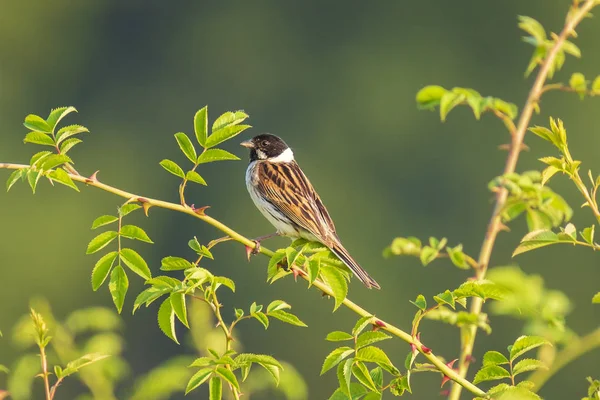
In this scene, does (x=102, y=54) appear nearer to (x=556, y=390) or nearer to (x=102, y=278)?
(x=556, y=390)

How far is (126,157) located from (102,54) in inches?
425

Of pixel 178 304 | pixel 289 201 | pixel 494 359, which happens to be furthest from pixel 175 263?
pixel 289 201

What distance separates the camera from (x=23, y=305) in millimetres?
31938

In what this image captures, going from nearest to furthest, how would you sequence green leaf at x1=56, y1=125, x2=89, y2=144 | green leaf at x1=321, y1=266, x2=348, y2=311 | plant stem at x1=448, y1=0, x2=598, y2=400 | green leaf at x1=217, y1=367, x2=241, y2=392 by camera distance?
green leaf at x1=217, y1=367, x2=241, y2=392, green leaf at x1=321, y1=266, x2=348, y2=311, green leaf at x1=56, y1=125, x2=89, y2=144, plant stem at x1=448, y1=0, x2=598, y2=400

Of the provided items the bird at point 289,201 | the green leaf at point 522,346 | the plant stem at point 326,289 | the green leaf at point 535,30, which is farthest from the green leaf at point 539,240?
the bird at point 289,201

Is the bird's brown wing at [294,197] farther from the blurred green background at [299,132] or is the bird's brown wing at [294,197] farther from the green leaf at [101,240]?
the blurred green background at [299,132]

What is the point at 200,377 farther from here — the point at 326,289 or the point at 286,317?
the point at 326,289

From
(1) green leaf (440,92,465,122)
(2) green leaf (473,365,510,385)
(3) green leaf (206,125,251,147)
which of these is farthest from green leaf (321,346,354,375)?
(1) green leaf (440,92,465,122)

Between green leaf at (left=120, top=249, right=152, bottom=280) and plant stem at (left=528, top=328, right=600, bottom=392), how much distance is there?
39.2 inches

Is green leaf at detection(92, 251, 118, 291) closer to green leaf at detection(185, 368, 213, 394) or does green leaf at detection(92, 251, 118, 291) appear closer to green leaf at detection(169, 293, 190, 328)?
green leaf at detection(169, 293, 190, 328)

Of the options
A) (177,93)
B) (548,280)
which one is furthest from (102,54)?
(548,280)

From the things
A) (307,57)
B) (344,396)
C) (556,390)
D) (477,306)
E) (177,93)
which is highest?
(307,57)

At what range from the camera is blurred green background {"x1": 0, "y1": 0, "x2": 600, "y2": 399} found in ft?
107

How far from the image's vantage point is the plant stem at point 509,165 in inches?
146
